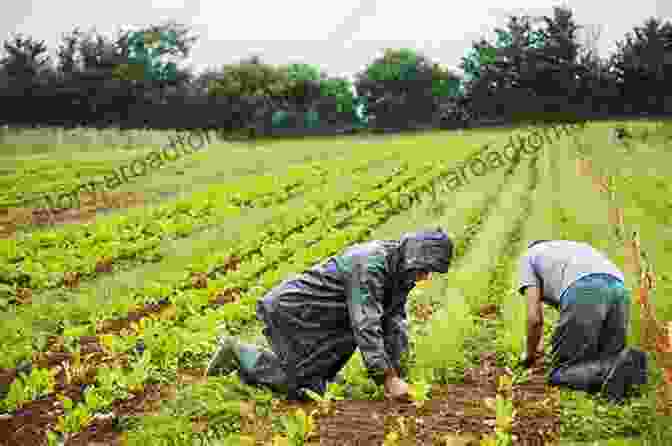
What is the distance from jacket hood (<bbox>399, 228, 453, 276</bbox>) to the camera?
429cm

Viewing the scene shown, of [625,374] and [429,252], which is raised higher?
[429,252]

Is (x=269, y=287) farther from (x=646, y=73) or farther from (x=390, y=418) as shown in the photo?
(x=646, y=73)

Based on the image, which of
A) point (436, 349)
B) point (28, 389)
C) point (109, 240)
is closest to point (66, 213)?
point (109, 240)

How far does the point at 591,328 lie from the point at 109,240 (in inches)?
386

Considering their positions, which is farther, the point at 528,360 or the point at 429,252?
the point at 528,360

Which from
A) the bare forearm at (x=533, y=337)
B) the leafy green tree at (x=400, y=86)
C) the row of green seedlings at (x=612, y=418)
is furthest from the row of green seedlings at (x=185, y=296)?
the leafy green tree at (x=400, y=86)

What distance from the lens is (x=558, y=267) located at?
184 inches

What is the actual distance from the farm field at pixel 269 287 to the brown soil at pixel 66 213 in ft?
0.50

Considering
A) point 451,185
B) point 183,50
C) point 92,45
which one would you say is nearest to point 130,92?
point 92,45

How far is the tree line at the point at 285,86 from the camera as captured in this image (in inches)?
1754

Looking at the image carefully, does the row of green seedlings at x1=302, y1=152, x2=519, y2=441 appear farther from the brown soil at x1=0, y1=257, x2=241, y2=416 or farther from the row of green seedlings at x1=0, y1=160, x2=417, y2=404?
the row of green seedlings at x1=0, y1=160, x2=417, y2=404

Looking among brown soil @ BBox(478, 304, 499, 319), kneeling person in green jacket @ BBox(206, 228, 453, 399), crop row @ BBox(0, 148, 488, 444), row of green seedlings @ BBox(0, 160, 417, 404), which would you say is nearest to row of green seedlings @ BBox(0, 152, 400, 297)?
row of green seedlings @ BBox(0, 160, 417, 404)

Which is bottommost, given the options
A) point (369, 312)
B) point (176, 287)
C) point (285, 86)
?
point (176, 287)

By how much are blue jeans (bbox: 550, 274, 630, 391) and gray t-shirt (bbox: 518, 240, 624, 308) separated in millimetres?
76
